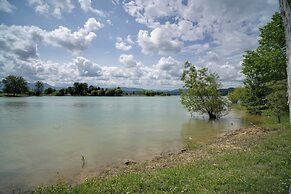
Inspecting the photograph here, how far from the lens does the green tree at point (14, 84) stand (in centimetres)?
15611

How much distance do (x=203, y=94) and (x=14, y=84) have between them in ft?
502

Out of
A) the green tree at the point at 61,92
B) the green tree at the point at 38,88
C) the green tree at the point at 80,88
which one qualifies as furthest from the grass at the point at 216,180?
the green tree at the point at 61,92

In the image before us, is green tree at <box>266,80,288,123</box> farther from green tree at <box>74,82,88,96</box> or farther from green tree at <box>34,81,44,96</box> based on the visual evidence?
green tree at <box>34,81,44,96</box>

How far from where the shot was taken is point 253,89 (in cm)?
3994

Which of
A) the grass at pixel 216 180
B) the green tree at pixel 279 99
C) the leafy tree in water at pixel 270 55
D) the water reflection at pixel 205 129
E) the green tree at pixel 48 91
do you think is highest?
the leafy tree in water at pixel 270 55

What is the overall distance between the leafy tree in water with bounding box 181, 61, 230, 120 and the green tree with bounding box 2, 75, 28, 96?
14923 centimetres

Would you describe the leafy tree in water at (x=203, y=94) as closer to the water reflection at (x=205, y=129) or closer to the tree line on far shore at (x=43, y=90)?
the water reflection at (x=205, y=129)

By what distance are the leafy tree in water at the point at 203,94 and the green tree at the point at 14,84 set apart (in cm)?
14923

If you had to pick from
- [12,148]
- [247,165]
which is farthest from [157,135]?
[247,165]

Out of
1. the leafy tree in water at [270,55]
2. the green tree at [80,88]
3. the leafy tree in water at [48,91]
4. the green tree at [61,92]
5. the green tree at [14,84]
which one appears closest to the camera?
the leafy tree in water at [270,55]

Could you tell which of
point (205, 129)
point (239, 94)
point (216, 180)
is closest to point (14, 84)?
point (239, 94)

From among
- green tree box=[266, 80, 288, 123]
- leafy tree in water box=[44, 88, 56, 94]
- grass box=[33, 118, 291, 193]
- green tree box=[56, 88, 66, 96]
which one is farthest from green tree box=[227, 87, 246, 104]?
leafy tree in water box=[44, 88, 56, 94]

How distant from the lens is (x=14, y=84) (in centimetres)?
15825

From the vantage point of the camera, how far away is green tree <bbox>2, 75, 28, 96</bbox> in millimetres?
156113
